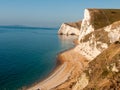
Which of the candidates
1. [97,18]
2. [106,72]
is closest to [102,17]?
[97,18]

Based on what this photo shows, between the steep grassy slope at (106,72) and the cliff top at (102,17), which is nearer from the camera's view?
the steep grassy slope at (106,72)

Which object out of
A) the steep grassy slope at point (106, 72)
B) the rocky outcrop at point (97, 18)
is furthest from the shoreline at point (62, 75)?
the rocky outcrop at point (97, 18)

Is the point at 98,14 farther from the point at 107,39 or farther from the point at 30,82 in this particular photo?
the point at 30,82

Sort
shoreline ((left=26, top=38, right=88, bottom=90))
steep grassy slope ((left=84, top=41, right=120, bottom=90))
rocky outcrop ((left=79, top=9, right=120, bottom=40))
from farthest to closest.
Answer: rocky outcrop ((left=79, top=9, right=120, bottom=40)) < shoreline ((left=26, top=38, right=88, bottom=90)) < steep grassy slope ((left=84, top=41, right=120, bottom=90))

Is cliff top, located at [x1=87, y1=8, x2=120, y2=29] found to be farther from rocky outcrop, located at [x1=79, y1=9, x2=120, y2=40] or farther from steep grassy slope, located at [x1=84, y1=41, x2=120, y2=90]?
steep grassy slope, located at [x1=84, y1=41, x2=120, y2=90]

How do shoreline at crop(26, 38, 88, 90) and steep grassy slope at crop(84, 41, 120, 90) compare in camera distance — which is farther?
shoreline at crop(26, 38, 88, 90)

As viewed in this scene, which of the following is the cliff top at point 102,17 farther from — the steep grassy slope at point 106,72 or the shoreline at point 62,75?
the steep grassy slope at point 106,72

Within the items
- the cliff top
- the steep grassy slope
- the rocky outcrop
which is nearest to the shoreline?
the steep grassy slope

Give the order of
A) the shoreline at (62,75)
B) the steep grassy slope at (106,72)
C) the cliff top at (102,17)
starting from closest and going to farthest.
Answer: the steep grassy slope at (106,72), the shoreline at (62,75), the cliff top at (102,17)

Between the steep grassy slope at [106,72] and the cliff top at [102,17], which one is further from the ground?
the cliff top at [102,17]
